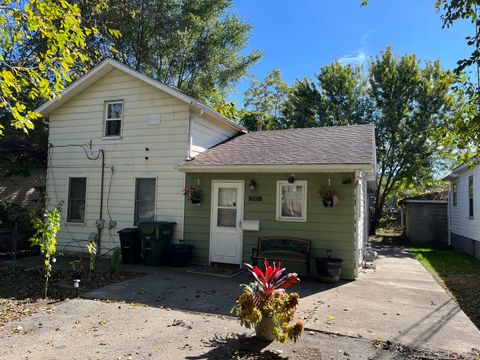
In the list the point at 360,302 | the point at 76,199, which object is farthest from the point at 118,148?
the point at 360,302

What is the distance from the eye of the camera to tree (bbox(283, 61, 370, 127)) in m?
23.4

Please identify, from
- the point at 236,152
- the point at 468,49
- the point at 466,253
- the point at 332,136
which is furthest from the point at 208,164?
the point at 466,253

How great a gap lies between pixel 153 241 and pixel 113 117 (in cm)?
448

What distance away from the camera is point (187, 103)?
34.9 feet

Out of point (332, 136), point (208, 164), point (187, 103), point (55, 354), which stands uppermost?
point (187, 103)

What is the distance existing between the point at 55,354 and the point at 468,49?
18.4ft

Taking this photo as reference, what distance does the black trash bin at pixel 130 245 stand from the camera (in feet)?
34.2

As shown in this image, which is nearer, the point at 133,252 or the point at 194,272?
the point at 194,272

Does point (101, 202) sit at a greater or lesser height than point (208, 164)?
lesser

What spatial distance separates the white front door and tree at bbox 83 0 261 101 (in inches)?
499

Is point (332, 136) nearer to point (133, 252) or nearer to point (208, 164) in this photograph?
point (208, 164)

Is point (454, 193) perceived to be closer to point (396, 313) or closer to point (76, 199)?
point (396, 313)

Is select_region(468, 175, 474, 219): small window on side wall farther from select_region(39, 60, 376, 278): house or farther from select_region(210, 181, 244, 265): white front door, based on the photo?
select_region(210, 181, 244, 265): white front door

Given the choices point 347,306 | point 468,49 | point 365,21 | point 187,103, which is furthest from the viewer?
point 187,103
